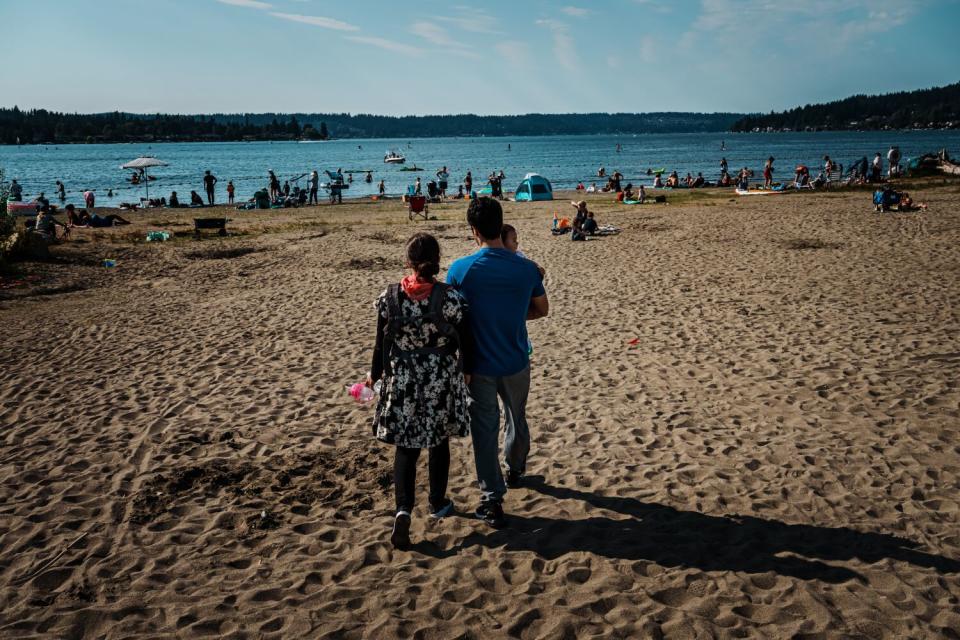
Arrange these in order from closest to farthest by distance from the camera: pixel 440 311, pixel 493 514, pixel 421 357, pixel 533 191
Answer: pixel 440 311, pixel 421 357, pixel 493 514, pixel 533 191

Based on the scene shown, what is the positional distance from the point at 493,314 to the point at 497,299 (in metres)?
0.10

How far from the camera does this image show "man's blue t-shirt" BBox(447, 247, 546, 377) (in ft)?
13.7

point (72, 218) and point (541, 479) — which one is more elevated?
point (72, 218)

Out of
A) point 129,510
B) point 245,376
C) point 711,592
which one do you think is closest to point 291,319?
point 245,376

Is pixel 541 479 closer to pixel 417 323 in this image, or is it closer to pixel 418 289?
pixel 417 323

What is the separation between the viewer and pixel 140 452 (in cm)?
607

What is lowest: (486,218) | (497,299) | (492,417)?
(492,417)

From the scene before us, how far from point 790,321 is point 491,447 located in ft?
23.8

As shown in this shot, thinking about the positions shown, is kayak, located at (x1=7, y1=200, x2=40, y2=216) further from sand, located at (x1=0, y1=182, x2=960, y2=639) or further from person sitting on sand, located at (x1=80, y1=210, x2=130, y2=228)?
sand, located at (x1=0, y1=182, x2=960, y2=639)

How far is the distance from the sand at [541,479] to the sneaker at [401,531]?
7 centimetres

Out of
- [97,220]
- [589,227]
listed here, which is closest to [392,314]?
[589,227]

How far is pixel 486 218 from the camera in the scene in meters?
4.16

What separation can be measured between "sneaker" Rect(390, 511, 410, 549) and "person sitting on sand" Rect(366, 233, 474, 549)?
0.43 metres

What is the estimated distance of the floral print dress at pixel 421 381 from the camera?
159 inches
